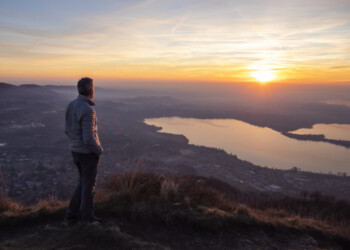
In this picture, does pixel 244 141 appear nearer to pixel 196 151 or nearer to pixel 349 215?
pixel 196 151

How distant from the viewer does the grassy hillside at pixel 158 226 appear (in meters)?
4.14

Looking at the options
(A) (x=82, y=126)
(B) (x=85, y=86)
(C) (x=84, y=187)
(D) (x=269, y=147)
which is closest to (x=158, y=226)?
(C) (x=84, y=187)

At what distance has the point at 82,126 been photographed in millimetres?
4039

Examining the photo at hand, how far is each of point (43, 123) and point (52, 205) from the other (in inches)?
2238

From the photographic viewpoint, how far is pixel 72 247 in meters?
3.77

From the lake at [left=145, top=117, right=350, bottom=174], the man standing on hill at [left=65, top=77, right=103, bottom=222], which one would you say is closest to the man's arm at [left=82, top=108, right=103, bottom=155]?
the man standing on hill at [left=65, top=77, right=103, bottom=222]

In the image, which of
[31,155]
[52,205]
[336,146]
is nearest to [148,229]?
[52,205]

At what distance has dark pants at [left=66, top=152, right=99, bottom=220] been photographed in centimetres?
425

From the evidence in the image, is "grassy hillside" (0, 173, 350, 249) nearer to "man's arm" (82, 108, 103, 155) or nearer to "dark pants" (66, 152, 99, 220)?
"dark pants" (66, 152, 99, 220)

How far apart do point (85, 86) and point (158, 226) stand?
99.5 inches

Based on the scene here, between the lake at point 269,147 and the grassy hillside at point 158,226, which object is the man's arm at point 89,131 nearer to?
the grassy hillside at point 158,226

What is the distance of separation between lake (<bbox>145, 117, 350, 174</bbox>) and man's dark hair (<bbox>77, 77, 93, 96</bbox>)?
40340mm

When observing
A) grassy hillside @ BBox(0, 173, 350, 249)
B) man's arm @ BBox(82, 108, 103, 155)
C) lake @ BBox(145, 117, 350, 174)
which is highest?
man's arm @ BBox(82, 108, 103, 155)

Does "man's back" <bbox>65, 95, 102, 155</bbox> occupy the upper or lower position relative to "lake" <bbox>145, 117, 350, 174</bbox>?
upper
